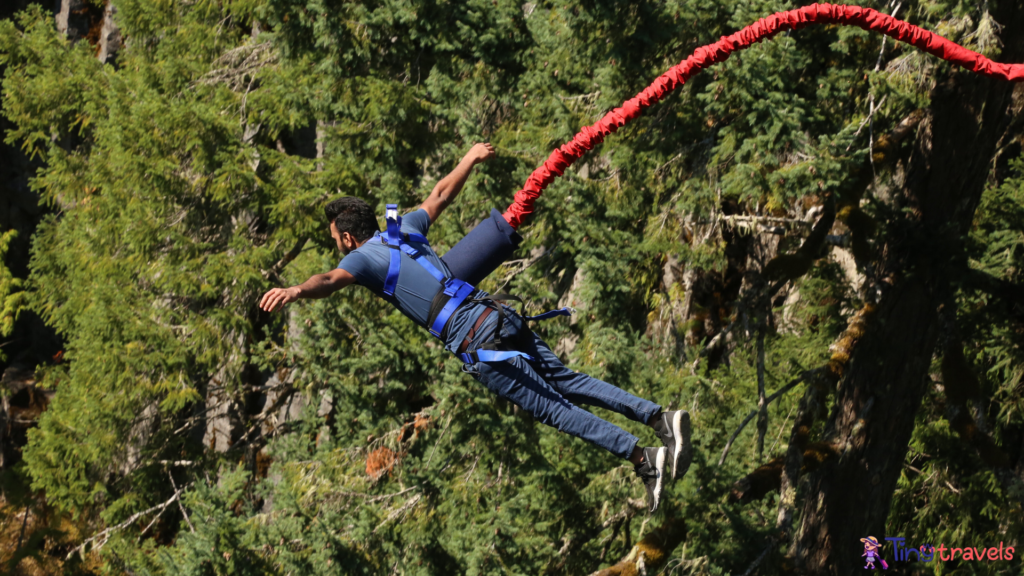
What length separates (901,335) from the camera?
6.80 metres

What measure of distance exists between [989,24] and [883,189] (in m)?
1.93

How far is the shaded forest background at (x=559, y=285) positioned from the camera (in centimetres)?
655

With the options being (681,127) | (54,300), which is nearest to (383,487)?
(681,127)

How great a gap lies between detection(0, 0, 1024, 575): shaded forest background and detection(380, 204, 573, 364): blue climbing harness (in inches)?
94.7

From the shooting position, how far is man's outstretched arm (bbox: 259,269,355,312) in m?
3.56

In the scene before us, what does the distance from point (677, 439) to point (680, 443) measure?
0.09 ft

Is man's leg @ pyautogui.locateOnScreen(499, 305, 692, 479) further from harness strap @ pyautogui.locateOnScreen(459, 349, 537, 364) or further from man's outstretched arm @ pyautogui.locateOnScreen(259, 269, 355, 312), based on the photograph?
man's outstretched arm @ pyautogui.locateOnScreen(259, 269, 355, 312)

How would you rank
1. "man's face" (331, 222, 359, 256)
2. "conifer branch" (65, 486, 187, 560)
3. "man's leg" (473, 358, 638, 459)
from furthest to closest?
"conifer branch" (65, 486, 187, 560), "man's face" (331, 222, 359, 256), "man's leg" (473, 358, 638, 459)

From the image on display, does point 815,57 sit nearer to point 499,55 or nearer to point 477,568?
point 499,55

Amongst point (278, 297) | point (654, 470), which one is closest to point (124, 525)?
point (278, 297)

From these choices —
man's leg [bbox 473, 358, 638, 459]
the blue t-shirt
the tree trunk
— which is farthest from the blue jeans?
the tree trunk

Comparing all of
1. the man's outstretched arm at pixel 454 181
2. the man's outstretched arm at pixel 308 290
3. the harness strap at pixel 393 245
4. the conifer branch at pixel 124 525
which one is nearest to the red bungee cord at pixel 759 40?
the man's outstretched arm at pixel 454 181

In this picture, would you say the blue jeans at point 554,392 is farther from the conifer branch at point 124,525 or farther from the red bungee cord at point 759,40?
the conifer branch at point 124,525

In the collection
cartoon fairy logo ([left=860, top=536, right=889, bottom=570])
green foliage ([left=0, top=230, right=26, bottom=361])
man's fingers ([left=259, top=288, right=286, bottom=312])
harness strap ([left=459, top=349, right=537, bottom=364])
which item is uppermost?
man's fingers ([left=259, top=288, right=286, bottom=312])
